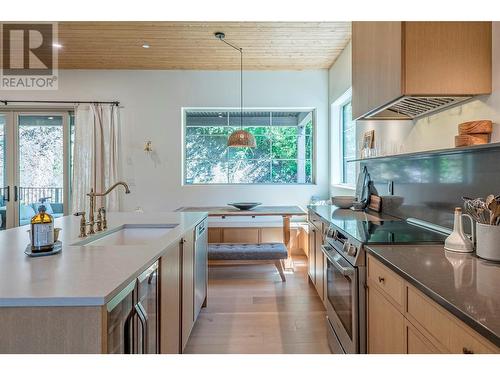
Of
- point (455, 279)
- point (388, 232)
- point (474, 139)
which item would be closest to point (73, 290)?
point (455, 279)

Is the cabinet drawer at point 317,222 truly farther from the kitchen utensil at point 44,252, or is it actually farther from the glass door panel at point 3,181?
the glass door panel at point 3,181

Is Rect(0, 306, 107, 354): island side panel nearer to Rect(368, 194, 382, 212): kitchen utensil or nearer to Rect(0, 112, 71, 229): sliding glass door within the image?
Rect(368, 194, 382, 212): kitchen utensil


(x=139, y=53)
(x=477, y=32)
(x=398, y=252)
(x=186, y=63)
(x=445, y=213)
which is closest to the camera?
(x=398, y=252)

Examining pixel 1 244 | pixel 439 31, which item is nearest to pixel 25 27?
pixel 1 244

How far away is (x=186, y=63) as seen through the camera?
4590mm

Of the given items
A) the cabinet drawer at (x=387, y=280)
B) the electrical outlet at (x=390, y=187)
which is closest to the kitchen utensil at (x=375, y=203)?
the electrical outlet at (x=390, y=187)

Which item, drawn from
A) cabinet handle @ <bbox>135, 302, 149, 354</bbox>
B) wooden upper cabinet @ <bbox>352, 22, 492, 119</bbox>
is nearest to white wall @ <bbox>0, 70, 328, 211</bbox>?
wooden upper cabinet @ <bbox>352, 22, 492, 119</bbox>

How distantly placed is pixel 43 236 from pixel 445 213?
2210 millimetres

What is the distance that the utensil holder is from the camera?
1.25 metres

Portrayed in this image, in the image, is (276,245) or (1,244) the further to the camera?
(276,245)

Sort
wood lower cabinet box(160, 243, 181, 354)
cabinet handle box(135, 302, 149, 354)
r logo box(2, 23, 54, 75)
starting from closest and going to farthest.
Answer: cabinet handle box(135, 302, 149, 354)
wood lower cabinet box(160, 243, 181, 354)
r logo box(2, 23, 54, 75)

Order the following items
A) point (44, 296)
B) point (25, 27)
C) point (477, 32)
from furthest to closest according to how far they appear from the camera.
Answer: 1. point (25, 27)
2. point (477, 32)
3. point (44, 296)

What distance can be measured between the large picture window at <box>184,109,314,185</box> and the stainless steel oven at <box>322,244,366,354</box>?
2984 millimetres

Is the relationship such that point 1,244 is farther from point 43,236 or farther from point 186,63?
point 186,63
